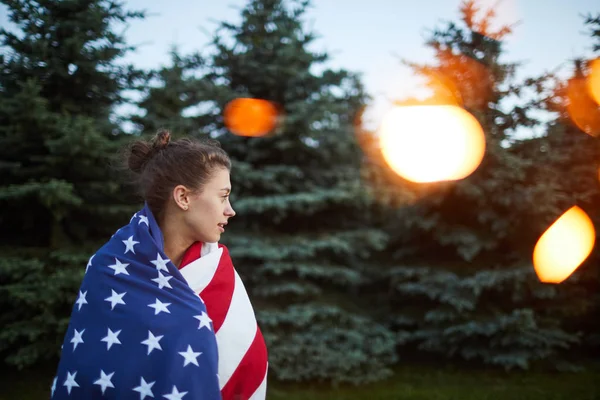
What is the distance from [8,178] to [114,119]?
1.77 meters

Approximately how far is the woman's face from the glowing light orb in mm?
8373

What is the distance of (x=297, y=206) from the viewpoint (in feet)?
24.1

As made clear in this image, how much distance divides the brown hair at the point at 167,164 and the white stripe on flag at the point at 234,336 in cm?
60

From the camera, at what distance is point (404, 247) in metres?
8.88

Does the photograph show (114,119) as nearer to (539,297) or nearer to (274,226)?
(274,226)

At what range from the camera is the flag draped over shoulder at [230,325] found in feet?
6.51

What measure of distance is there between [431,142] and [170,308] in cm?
705

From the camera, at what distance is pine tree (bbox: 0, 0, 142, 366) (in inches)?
227

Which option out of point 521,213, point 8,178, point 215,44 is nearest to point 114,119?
point 8,178

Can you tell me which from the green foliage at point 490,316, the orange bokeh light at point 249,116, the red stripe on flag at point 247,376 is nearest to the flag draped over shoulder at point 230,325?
the red stripe on flag at point 247,376

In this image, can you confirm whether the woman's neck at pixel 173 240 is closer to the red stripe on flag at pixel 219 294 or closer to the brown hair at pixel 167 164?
the brown hair at pixel 167 164

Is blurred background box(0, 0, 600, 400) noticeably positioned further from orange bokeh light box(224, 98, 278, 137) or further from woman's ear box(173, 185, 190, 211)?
woman's ear box(173, 185, 190, 211)

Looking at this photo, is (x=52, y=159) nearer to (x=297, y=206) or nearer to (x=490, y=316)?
(x=297, y=206)

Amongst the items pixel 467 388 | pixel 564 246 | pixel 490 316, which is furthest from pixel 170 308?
pixel 564 246
